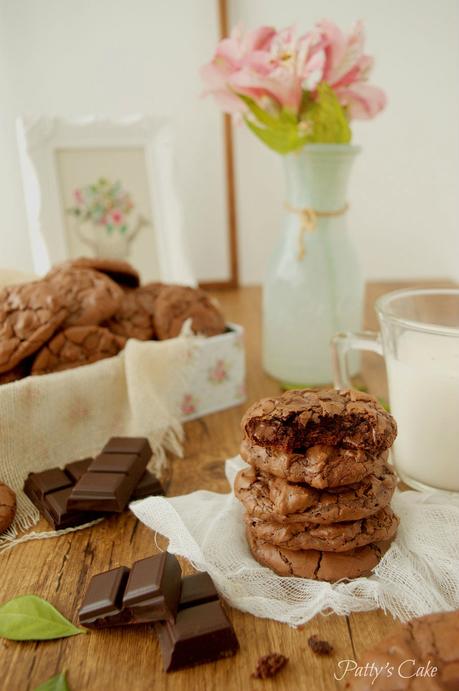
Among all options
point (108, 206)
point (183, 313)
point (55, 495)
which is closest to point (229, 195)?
point (108, 206)

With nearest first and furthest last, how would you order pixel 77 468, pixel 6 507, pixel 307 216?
pixel 6 507, pixel 77 468, pixel 307 216

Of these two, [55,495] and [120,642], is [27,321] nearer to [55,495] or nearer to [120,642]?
[55,495]

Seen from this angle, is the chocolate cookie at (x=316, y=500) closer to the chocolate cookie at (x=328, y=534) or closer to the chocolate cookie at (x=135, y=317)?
Result: the chocolate cookie at (x=328, y=534)

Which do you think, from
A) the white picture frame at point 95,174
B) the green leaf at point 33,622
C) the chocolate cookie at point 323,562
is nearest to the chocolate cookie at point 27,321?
the green leaf at point 33,622

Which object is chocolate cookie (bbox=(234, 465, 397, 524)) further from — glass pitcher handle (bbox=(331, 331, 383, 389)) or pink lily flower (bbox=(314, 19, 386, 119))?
pink lily flower (bbox=(314, 19, 386, 119))

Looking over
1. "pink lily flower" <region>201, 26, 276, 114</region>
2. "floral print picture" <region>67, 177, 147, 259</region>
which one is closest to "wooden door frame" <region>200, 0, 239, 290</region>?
"floral print picture" <region>67, 177, 147, 259</region>

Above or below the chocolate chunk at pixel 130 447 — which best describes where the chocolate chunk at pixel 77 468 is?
below
